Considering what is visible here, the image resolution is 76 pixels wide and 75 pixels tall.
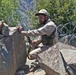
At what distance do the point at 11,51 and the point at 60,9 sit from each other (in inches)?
279

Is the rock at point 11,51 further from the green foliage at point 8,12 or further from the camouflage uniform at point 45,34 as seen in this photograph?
the green foliage at point 8,12

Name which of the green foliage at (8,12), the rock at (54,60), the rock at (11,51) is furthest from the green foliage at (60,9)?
the rock at (54,60)

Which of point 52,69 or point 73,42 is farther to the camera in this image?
point 73,42

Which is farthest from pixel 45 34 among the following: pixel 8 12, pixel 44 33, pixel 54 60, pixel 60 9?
pixel 8 12

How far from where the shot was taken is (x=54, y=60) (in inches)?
297

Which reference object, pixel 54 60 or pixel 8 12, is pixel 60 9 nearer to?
pixel 8 12

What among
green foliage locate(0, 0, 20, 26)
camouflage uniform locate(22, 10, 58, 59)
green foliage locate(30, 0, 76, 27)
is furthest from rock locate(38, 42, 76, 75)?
green foliage locate(0, 0, 20, 26)

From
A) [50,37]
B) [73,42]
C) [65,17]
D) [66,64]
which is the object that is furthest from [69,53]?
[65,17]

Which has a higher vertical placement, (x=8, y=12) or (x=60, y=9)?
(x=60, y=9)

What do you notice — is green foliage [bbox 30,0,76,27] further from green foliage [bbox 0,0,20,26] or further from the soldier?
the soldier

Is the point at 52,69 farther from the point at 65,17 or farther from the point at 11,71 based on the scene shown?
the point at 65,17

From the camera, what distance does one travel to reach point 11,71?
776 centimetres

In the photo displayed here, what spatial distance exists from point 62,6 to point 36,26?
1.52 m

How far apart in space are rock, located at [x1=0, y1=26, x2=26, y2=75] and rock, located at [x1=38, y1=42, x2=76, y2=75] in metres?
0.71
